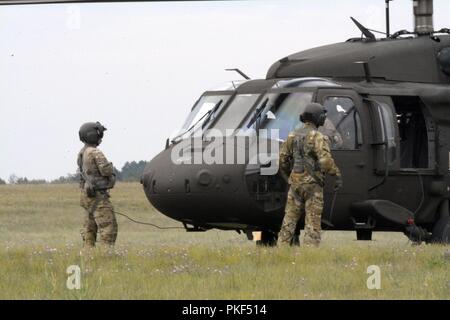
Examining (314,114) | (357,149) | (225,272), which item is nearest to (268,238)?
(357,149)

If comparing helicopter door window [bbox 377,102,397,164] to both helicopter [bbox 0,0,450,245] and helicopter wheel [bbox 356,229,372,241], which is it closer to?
helicopter [bbox 0,0,450,245]

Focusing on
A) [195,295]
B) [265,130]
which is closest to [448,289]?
[195,295]

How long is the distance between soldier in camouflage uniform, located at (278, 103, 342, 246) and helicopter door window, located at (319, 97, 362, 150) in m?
1.22

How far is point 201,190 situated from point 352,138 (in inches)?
90.2

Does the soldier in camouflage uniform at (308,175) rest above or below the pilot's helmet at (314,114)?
below

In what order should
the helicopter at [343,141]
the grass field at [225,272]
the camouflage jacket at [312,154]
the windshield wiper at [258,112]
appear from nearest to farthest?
the grass field at [225,272] → the camouflage jacket at [312,154] → the helicopter at [343,141] → the windshield wiper at [258,112]

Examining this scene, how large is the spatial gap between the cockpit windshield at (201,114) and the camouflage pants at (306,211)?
2.21m

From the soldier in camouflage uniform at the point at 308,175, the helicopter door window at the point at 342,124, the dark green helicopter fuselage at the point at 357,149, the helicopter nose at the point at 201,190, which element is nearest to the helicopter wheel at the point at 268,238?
the dark green helicopter fuselage at the point at 357,149

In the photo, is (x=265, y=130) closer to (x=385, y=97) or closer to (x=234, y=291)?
(x=385, y=97)

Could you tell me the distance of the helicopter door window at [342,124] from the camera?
60.3 ft

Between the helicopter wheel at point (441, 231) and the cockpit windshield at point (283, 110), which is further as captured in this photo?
the helicopter wheel at point (441, 231)

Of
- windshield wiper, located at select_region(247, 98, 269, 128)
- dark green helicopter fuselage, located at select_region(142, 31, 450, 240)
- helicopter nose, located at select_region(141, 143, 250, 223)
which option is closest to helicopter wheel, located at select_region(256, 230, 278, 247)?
dark green helicopter fuselage, located at select_region(142, 31, 450, 240)

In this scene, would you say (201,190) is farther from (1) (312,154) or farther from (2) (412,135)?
(2) (412,135)

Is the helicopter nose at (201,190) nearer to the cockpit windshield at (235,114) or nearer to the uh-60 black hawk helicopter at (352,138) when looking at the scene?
the uh-60 black hawk helicopter at (352,138)
